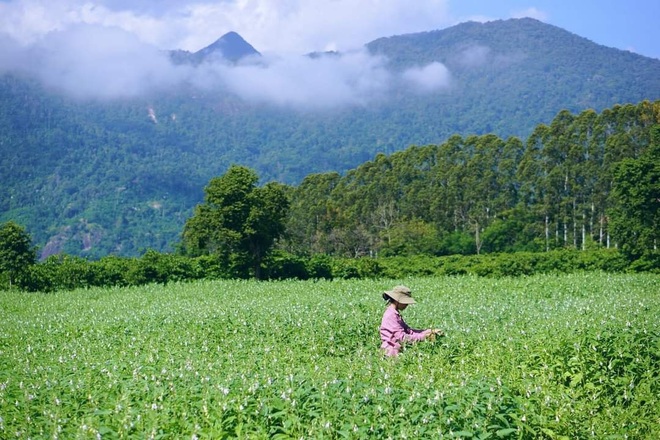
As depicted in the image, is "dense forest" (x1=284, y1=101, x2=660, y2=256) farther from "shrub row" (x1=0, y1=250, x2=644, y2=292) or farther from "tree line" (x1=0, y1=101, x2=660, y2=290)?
"shrub row" (x1=0, y1=250, x2=644, y2=292)

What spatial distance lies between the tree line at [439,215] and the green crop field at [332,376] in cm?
2215

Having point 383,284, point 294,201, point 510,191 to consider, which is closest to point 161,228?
point 294,201

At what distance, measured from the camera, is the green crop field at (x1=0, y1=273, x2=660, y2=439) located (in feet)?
22.1

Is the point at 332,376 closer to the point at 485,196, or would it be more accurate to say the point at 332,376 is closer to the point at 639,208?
the point at 639,208

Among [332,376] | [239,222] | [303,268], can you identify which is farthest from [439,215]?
[332,376]

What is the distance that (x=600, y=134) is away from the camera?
71.6 meters

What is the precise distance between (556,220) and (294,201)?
3768 cm

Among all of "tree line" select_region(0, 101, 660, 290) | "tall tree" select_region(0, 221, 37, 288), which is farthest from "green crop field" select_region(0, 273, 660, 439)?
"tree line" select_region(0, 101, 660, 290)

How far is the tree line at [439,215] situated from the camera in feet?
124

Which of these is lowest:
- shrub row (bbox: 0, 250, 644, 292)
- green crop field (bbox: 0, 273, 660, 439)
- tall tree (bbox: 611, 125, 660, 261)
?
shrub row (bbox: 0, 250, 644, 292)

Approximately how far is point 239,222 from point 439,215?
1696 inches

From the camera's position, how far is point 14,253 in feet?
118

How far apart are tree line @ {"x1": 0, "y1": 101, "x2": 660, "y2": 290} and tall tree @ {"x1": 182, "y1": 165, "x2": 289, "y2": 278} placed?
3.4 inches

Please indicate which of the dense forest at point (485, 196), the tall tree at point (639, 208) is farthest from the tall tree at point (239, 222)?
the dense forest at point (485, 196)
